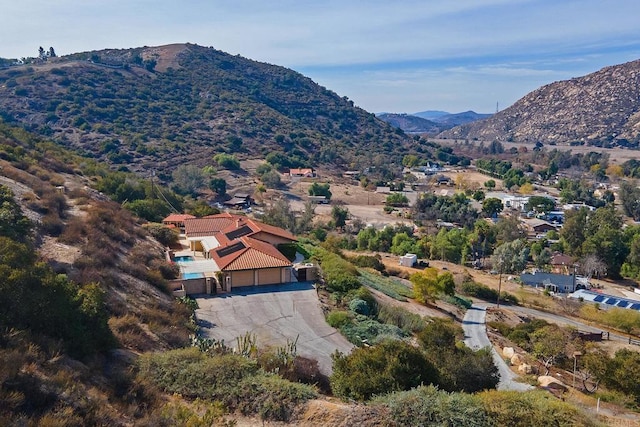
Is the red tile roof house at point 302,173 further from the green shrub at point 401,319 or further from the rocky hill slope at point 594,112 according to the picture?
the rocky hill slope at point 594,112

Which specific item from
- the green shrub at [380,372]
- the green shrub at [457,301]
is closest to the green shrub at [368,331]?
the green shrub at [380,372]

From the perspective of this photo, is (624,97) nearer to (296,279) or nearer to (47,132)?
(47,132)

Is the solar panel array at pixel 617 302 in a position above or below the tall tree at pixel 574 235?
below

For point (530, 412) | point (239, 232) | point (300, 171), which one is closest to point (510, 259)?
point (239, 232)

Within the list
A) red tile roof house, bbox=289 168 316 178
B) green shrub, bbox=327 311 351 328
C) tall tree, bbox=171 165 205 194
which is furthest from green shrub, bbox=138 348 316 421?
red tile roof house, bbox=289 168 316 178

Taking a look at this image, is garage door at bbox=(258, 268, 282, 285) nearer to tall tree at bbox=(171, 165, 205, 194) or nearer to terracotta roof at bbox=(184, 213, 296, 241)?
terracotta roof at bbox=(184, 213, 296, 241)

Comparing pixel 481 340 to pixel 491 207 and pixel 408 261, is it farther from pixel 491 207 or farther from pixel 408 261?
pixel 491 207
